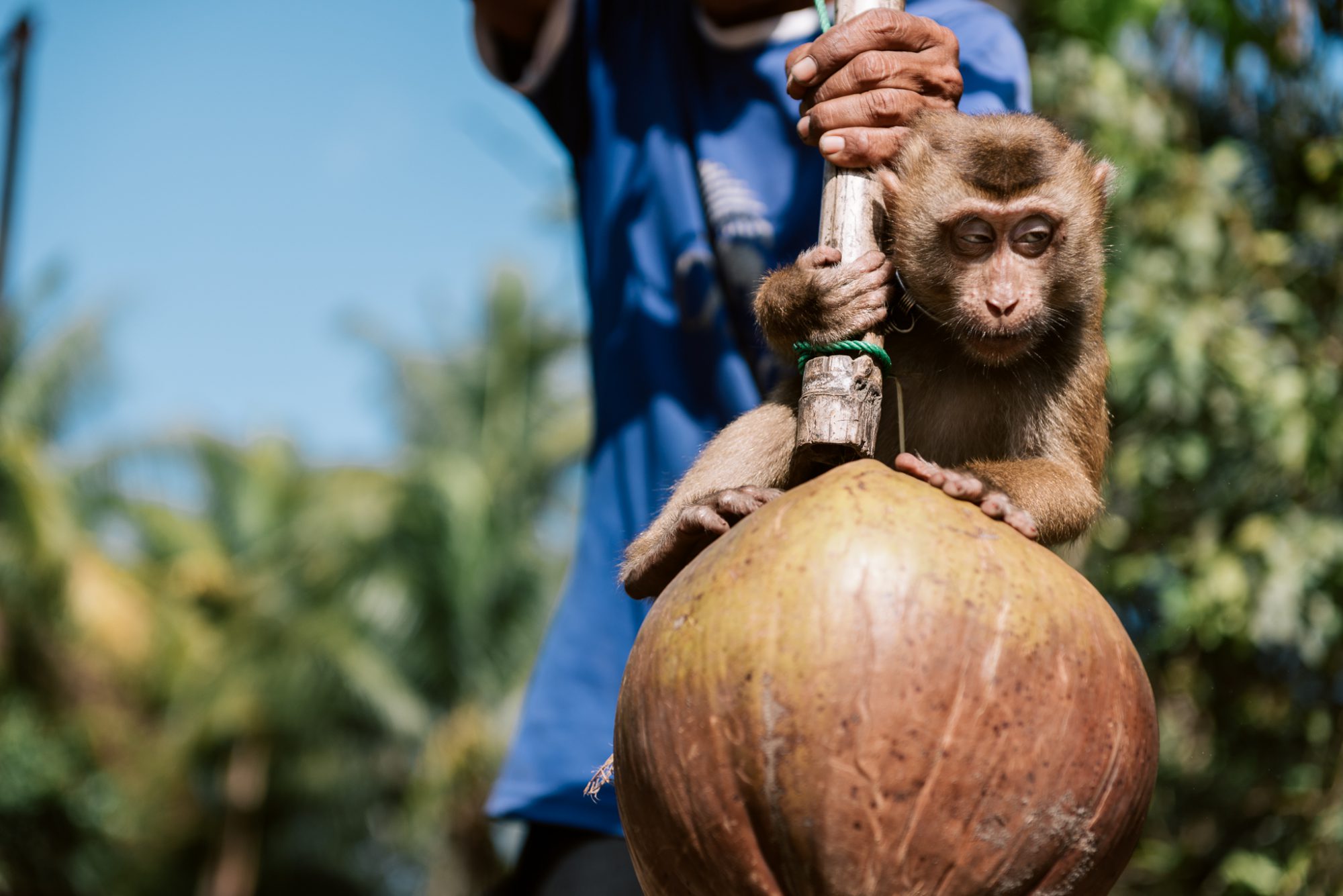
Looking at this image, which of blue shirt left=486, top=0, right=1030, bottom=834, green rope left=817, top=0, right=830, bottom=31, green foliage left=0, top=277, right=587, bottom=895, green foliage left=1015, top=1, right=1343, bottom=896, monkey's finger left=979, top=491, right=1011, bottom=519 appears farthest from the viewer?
green foliage left=0, top=277, right=587, bottom=895

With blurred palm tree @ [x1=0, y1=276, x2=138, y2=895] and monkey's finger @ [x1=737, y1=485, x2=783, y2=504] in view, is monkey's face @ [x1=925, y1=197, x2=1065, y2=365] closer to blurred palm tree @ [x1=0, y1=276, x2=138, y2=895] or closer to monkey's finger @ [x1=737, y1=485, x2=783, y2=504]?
monkey's finger @ [x1=737, y1=485, x2=783, y2=504]

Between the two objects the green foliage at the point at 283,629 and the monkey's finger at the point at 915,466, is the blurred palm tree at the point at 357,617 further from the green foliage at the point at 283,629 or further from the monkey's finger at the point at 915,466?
the monkey's finger at the point at 915,466

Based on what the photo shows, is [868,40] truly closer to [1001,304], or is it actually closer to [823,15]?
[823,15]

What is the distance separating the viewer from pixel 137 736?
23594 millimetres

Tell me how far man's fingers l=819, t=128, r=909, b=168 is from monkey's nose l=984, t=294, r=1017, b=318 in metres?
0.52

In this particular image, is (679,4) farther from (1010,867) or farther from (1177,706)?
(1177,706)

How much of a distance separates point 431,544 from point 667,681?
18367 millimetres

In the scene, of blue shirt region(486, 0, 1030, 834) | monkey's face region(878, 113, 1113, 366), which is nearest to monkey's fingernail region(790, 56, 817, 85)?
monkey's face region(878, 113, 1113, 366)

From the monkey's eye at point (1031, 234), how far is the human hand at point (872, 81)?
553 mm

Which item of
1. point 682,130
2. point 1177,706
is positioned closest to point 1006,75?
point 682,130

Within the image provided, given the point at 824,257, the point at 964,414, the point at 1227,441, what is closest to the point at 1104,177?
the point at 964,414

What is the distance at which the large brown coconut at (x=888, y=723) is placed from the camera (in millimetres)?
1512

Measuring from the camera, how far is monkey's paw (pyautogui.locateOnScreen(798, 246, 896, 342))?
6.62ft

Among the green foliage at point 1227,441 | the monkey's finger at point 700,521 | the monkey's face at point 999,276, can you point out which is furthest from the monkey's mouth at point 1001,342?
the green foliage at point 1227,441
